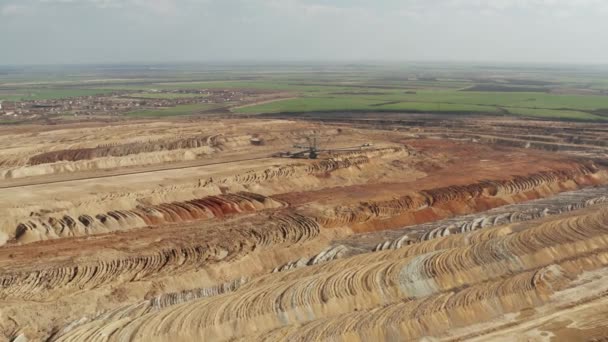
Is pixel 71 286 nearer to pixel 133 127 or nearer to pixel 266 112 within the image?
pixel 133 127

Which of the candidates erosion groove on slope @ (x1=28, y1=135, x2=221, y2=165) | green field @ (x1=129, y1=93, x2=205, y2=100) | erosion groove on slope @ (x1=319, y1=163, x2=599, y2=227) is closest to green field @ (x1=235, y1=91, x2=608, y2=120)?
green field @ (x1=129, y1=93, x2=205, y2=100)

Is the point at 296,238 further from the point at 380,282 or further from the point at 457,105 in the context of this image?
the point at 457,105

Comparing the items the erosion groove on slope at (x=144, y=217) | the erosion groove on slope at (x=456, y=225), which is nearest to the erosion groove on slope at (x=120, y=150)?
the erosion groove on slope at (x=144, y=217)

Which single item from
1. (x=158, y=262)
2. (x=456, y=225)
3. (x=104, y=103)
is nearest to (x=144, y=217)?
(x=158, y=262)

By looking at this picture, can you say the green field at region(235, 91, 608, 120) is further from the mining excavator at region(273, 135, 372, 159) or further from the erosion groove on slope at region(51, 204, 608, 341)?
the erosion groove on slope at region(51, 204, 608, 341)

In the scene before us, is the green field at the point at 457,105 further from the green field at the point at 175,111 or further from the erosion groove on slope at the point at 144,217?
the erosion groove on slope at the point at 144,217
